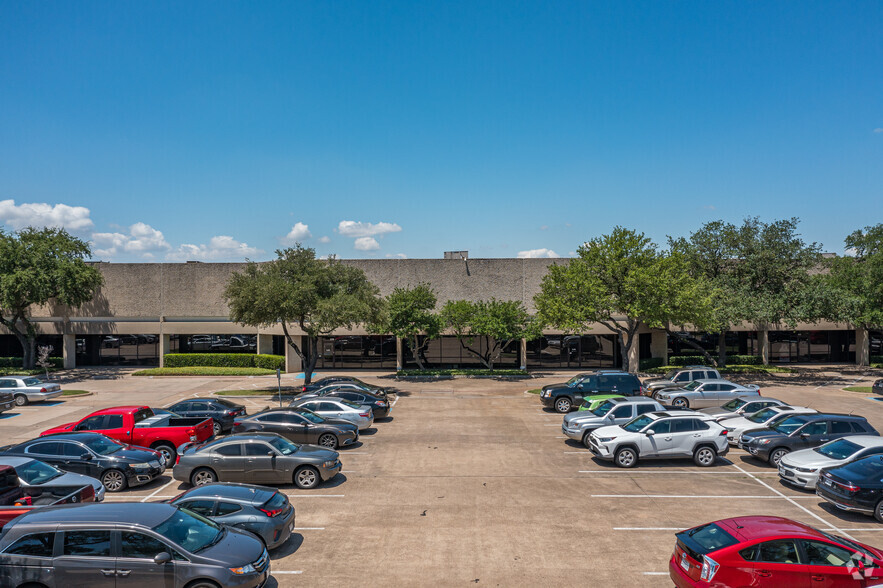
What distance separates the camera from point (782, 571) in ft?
26.4

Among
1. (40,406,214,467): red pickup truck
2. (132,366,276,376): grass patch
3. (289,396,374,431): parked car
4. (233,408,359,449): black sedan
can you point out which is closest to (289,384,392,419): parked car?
(289,396,374,431): parked car

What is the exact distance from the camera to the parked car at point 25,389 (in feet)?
93.9

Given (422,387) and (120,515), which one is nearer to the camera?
(120,515)

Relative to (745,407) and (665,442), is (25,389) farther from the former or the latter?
(745,407)

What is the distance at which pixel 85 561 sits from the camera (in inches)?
317

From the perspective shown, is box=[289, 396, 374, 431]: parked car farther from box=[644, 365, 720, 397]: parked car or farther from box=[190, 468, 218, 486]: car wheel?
box=[644, 365, 720, 397]: parked car

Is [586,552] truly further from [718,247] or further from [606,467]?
[718,247]

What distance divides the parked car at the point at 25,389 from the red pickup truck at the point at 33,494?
2027cm

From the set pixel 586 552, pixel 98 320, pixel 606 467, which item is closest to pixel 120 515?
pixel 586 552

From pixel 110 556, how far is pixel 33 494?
5535mm

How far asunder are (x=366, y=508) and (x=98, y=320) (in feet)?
127

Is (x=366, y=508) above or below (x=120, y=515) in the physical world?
below

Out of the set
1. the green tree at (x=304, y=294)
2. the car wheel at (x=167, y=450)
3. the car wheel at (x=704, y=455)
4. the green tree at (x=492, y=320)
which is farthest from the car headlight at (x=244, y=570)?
the green tree at (x=492, y=320)

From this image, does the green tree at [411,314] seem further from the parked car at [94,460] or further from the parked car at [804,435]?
the parked car at [804,435]
